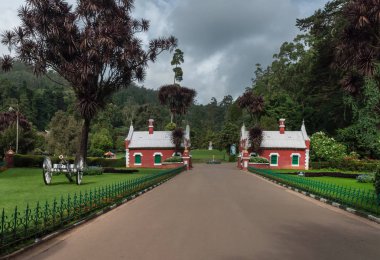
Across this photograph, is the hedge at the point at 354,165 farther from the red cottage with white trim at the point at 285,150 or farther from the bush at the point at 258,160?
the bush at the point at 258,160

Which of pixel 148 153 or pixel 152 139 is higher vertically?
pixel 152 139

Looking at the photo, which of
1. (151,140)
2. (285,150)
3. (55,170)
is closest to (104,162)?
(151,140)

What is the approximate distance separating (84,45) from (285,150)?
103ft

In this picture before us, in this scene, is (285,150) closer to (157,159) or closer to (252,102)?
(252,102)

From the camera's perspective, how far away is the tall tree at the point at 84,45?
2623 cm

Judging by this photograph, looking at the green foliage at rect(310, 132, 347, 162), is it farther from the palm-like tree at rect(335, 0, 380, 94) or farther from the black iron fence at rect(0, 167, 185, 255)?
the black iron fence at rect(0, 167, 185, 255)

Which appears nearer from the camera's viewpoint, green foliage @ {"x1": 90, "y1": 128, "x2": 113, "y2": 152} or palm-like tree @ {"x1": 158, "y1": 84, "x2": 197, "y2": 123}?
palm-like tree @ {"x1": 158, "y1": 84, "x2": 197, "y2": 123}

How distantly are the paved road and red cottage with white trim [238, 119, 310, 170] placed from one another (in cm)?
3596

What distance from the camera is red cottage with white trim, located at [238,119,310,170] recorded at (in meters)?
48.3

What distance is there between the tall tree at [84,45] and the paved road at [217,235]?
15909mm

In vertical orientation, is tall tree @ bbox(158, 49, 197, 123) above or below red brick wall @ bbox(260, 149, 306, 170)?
above

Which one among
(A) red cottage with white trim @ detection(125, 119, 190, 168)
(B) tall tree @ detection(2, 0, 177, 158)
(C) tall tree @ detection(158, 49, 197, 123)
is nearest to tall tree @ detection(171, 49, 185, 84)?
(C) tall tree @ detection(158, 49, 197, 123)

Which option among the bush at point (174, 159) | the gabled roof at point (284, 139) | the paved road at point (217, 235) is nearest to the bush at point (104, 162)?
the bush at point (174, 159)

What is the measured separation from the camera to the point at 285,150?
49.1 metres
